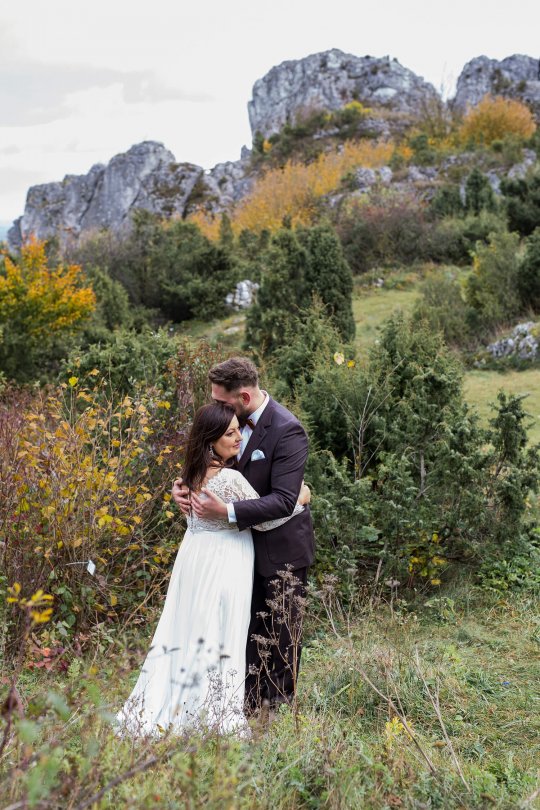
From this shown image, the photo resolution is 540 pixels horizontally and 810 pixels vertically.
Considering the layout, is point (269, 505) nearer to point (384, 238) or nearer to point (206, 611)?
point (206, 611)

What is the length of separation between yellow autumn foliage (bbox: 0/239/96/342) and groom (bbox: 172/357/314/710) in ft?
30.0

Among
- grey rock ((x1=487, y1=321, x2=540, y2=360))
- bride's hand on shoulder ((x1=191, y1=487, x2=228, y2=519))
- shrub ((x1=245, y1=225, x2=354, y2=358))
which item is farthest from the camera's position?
shrub ((x1=245, y1=225, x2=354, y2=358))

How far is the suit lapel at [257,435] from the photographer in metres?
3.42

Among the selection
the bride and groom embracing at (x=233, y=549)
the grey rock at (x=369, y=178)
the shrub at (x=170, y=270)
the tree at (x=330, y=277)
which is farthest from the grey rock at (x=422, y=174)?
the bride and groom embracing at (x=233, y=549)

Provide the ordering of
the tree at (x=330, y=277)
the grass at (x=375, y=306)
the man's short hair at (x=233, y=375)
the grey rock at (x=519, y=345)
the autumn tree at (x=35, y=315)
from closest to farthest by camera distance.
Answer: the man's short hair at (x=233, y=375)
the grey rock at (x=519, y=345)
the autumn tree at (x=35, y=315)
the tree at (x=330, y=277)
the grass at (x=375, y=306)

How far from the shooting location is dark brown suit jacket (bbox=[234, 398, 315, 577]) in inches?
132

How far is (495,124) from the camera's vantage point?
35250 mm

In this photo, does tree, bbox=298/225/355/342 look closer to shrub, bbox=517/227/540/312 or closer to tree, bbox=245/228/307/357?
tree, bbox=245/228/307/357

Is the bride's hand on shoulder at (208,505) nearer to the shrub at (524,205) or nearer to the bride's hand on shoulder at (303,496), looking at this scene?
the bride's hand on shoulder at (303,496)

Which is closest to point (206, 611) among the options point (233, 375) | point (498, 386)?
point (233, 375)

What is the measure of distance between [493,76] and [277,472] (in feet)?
202

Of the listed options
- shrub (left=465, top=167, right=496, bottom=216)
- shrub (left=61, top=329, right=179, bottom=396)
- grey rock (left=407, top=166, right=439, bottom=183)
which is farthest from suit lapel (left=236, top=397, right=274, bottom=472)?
grey rock (left=407, top=166, right=439, bottom=183)

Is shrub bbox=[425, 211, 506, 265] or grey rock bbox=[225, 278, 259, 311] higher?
shrub bbox=[425, 211, 506, 265]

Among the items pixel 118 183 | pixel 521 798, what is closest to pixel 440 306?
pixel 521 798
